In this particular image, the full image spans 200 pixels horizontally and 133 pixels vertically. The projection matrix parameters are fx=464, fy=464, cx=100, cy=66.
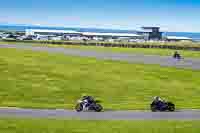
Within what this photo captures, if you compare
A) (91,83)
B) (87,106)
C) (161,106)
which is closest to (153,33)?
(91,83)

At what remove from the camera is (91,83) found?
1972 inches

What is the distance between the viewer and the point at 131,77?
55.0m

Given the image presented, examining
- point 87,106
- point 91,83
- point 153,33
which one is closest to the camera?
point 87,106

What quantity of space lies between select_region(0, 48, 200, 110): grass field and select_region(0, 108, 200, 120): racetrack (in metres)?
3.20

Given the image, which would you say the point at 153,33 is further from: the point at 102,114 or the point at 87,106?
the point at 102,114

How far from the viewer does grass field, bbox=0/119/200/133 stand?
77.7 feet

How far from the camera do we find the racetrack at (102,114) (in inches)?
1161

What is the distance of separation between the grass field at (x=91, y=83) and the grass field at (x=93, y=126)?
868 centimetres

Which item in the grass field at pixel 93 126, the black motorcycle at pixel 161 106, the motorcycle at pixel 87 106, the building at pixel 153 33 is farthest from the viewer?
the building at pixel 153 33

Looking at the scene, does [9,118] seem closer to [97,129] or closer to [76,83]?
[97,129]

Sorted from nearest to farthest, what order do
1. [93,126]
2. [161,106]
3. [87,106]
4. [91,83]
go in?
[93,126], [87,106], [161,106], [91,83]

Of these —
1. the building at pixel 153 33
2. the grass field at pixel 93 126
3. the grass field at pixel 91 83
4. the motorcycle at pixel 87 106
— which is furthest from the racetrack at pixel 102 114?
the building at pixel 153 33

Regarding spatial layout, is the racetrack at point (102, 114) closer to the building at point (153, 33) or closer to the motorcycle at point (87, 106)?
the motorcycle at point (87, 106)

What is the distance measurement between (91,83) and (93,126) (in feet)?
82.0
